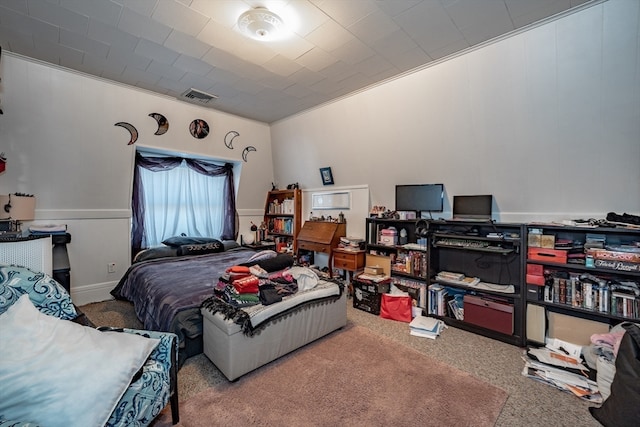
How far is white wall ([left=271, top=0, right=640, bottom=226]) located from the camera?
2.09m

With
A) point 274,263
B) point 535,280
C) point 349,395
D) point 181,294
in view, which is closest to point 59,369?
point 181,294

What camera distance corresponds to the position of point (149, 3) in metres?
1.99

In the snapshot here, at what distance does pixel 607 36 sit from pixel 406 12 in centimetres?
145

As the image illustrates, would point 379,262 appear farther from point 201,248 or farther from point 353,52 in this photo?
point 201,248

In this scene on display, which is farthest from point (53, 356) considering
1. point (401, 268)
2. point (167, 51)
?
point (401, 268)

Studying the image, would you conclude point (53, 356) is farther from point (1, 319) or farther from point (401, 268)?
point (401, 268)

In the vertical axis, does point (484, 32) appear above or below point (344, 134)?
above

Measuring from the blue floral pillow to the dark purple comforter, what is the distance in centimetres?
72

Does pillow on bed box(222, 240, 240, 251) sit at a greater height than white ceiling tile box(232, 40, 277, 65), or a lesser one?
lesser

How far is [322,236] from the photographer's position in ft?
13.9

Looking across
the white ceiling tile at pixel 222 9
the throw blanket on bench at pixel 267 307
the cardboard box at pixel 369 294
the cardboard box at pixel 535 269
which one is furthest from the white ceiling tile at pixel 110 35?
the cardboard box at pixel 535 269

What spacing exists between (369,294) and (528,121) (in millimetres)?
2416

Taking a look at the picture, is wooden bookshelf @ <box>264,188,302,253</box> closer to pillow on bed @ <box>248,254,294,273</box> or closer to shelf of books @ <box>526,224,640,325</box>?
pillow on bed @ <box>248,254,294,273</box>

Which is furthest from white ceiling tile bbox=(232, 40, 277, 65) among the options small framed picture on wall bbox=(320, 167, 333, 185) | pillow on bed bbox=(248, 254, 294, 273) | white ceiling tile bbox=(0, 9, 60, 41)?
pillow on bed bbox=(248, 254, 294, 273)
